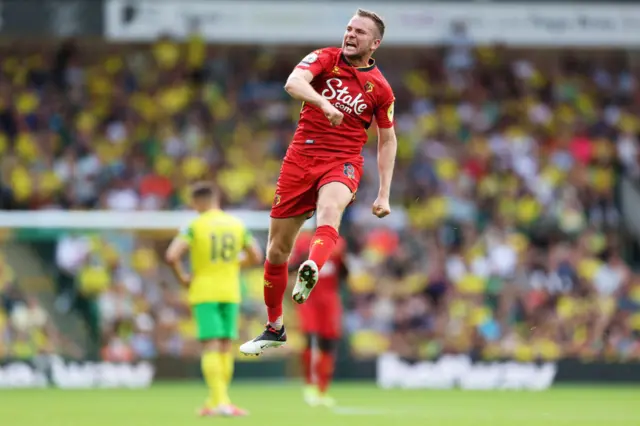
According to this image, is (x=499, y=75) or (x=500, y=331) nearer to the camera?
(x=500, y=331)

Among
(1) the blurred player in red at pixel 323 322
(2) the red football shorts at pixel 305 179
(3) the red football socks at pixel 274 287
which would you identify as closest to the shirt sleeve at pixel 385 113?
(2) the red football shorts at pixel 305 179

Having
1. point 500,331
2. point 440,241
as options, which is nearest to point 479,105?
point 440,241

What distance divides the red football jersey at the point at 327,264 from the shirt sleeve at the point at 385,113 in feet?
17.6

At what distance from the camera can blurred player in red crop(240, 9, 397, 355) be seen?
8.83 meters

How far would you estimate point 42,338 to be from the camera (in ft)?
61.0

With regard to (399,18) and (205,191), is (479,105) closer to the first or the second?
(399,18)

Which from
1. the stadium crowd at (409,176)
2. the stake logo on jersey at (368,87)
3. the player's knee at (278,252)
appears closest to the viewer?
the stake logo on jersey at (368,87)

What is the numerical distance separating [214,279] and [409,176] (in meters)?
10.3

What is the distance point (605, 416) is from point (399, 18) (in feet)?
38.8

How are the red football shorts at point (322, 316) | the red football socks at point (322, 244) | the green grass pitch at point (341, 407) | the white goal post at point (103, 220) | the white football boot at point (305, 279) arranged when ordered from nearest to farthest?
the white football boot at point (305, 279)
the red football socks at point (322, 244)
the green grass pitch at point (341, 407)
the red football shorts at point (322, 316)
the white goal post at point (103, 220)

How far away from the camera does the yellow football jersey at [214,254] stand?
12492 mm

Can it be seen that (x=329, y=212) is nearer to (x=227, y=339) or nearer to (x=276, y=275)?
(x=276, y=275)

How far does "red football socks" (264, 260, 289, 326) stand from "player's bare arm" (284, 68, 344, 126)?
58.0 inches

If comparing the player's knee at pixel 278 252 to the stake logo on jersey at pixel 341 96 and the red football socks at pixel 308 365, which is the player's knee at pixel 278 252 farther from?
the red football socks at pixel 308 365
